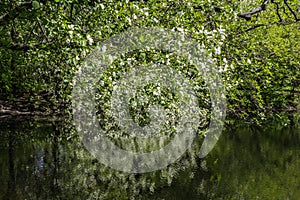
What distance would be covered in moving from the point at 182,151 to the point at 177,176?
4.10 m

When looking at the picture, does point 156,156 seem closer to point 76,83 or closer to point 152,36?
point 76,83

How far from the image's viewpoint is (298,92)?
21.7 m

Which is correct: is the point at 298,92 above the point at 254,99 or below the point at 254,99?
above

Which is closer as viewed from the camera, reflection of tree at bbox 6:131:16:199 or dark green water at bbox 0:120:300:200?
reflection of tree at bbox 6:131:16:199

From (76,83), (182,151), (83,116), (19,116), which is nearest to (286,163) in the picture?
(182,151)

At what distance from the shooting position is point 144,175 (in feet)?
41.6

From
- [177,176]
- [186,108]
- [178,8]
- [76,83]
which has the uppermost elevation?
[178,8]

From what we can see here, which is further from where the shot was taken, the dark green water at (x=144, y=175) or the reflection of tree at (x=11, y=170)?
the dark green water at (x=144, y=175)

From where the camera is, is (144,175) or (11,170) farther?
(144,175)

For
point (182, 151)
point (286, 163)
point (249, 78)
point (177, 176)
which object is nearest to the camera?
point (249, 78)

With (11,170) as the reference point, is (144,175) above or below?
below

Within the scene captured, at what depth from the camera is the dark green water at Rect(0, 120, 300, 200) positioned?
10789 millimetres

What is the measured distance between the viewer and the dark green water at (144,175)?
425 inches

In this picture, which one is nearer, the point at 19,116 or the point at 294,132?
the point at 294,132
